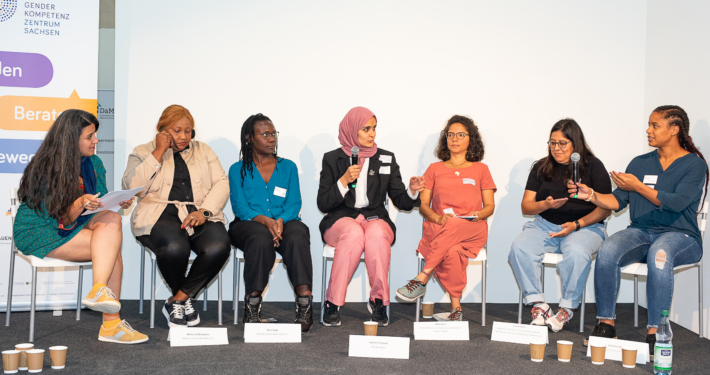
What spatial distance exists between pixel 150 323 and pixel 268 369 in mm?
1075

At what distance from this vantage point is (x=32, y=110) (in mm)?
3520

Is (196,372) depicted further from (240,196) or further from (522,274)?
(522,274)

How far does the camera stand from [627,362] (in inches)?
96.0

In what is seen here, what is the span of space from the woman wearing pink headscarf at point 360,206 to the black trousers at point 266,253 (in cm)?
20

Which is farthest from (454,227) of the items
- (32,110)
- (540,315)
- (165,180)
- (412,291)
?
(32,110)

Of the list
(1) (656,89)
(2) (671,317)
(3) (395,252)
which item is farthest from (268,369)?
(1) (656,89)

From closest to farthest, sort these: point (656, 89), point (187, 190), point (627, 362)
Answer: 1. point (627, 362)
2. point (187, 190)
3. point (656, 89)

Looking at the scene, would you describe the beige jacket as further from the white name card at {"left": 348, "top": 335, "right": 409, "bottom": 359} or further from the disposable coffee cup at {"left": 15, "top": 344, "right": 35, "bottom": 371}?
the white name card at {"left": 348, "top": 335, "right": 409, "bottom": 359}

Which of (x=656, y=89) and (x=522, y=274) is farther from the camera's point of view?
(x=656, y=89)

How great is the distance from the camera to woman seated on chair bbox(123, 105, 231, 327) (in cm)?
303

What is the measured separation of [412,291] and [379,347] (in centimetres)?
63

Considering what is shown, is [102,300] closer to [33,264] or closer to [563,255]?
[33,264]

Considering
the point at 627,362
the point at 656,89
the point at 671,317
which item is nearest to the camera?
the point at 627,362

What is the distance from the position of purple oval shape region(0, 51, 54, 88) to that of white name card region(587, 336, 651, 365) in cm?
Result: 358
